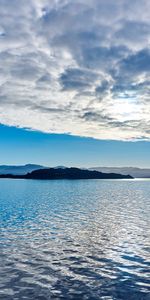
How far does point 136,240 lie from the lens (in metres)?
46.0

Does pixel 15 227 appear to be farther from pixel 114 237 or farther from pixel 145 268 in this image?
pixel 145 268

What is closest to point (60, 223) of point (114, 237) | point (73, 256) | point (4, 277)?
point (114, 237)

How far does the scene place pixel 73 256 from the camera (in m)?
→ 37.3

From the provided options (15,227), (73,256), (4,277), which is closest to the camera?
(4,277)

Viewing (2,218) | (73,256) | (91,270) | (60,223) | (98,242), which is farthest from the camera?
(2,218)

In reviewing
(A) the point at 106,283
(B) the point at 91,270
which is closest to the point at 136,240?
(B) the point at 91,270

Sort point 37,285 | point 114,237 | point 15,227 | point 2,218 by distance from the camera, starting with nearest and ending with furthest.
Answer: point 37,285 → point 114,237 → point 15,227 → point 2,218

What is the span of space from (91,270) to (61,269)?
3102mm

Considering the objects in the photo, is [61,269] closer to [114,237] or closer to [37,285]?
[37,285]

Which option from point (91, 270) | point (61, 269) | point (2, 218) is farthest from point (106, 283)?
point (2, 218)

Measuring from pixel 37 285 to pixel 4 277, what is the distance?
382cm

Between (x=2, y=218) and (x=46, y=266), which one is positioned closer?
(x=46, y=266)

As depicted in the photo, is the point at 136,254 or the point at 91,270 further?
the point at 136,254

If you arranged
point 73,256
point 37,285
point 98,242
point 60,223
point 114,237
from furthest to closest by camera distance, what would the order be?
point 60,223 → point 114,237 → point 98,242 → point 73,256 → point 37,285
